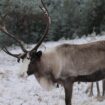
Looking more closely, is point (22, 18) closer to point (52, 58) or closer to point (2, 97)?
point (2, 97)

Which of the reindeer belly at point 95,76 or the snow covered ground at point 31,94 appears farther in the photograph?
the snow covered ground at point 31,94

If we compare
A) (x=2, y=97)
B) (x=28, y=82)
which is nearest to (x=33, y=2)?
(x=28, y=82)

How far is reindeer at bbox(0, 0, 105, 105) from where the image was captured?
780 centimetres

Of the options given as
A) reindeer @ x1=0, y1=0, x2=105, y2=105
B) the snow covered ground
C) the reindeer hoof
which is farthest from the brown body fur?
the reindeer hoof

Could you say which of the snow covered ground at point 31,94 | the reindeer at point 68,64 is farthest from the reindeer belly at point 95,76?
the snow covered ground at point 31,94

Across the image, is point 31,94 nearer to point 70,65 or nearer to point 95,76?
point 70,65

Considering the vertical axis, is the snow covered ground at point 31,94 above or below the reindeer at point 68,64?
below

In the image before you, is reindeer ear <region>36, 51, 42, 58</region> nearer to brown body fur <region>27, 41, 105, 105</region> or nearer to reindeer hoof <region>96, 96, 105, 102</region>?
brown body fur <region>27, 41, 105, 105</region>

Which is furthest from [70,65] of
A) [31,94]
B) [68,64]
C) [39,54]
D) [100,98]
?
[31,94]

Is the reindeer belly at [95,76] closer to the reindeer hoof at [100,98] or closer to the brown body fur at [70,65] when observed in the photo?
the brown body fur at [70,65]

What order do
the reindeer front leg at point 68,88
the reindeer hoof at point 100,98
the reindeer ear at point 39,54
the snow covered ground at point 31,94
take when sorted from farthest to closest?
1. the snow covered ground at point 31,94
2. the reindeer hoof at point 100,98
3. the reindeer ear at point 39,54
4. the reindeer front leg at point 68,88

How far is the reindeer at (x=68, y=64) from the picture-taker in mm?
7803

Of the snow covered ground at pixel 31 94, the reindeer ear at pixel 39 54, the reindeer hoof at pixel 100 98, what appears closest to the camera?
the reindeer ear at pixel 39 54

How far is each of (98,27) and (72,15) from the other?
2144 mm
